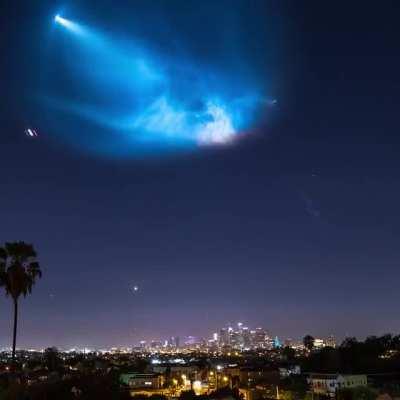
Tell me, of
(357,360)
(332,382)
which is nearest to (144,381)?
(332,382)

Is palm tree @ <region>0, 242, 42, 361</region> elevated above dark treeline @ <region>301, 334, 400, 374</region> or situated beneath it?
elevated above

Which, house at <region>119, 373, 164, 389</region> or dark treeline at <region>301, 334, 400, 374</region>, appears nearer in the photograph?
house at <region>119, 373, 164, 389</region>

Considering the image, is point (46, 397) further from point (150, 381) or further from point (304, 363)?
point (304, 363)

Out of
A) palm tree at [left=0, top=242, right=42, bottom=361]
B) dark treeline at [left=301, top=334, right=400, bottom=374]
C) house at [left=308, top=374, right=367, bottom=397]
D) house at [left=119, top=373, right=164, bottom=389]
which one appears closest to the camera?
palm tree at [left=0, top=242, right=42, bottom=361]

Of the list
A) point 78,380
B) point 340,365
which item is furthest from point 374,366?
point 78,380

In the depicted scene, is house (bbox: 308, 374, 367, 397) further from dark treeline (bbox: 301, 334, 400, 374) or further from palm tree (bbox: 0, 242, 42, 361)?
palm tree (bbox: 0, 242, 42, 361)

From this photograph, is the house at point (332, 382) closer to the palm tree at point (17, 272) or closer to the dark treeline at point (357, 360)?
the dark treeline at point (357, 360)

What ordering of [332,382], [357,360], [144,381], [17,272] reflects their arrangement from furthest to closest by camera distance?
[357,360]
[144,381]
[332,382]
[17,272]

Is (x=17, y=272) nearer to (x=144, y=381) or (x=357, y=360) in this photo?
(x=144, y=381)

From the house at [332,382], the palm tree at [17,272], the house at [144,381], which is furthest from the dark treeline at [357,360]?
the palm tree at [17,272]

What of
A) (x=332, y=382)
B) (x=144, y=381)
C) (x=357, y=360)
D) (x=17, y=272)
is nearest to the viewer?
(x=17, y=272)

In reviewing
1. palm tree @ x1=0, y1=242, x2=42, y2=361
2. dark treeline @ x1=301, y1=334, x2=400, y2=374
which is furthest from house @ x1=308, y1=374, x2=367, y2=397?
palm tree @ x1=0, y1=242, x2=42, y2=361
